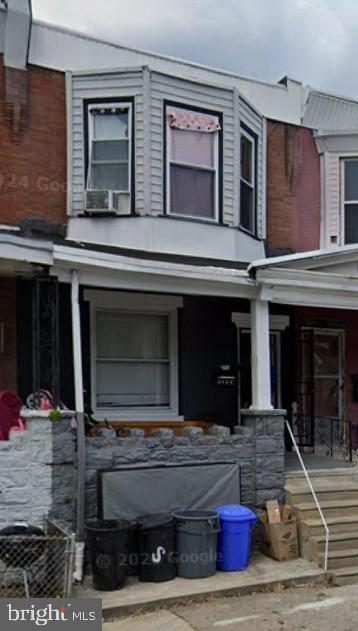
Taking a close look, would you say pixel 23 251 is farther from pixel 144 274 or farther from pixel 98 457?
pixel 98 457

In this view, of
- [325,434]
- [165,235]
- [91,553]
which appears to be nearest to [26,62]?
[165,235]

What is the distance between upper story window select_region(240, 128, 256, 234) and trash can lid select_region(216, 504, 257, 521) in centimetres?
455

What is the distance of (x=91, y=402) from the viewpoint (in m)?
9.16

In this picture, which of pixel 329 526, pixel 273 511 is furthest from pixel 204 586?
pixel 329 526

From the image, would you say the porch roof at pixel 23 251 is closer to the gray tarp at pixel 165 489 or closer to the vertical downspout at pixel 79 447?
the vertical downspout at pixel 79 447

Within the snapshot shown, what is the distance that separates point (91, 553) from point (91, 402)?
2.94 m

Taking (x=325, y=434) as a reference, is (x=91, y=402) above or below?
above

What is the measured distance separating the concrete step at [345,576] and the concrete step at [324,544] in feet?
0.92

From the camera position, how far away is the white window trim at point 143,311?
9250 millimetres

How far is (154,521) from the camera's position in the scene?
22.5 ft

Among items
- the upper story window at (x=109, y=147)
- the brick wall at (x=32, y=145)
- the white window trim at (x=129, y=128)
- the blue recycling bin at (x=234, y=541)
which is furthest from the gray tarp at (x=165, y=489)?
the upper story window at (x=109, y=147)

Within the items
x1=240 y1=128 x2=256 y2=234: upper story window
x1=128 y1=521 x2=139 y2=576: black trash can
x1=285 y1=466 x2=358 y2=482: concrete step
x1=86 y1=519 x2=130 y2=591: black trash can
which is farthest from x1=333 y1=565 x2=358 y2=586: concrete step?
x1=240 y1=128 x2=256 y2=234: upper story window

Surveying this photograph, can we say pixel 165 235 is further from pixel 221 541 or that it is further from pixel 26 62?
pixel 221 541

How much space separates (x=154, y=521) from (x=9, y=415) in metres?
1.97
